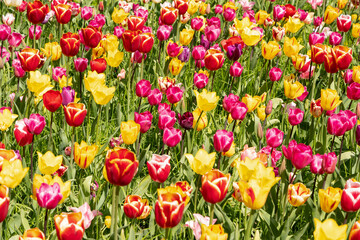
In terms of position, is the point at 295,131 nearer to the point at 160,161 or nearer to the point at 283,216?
the point at 283,216

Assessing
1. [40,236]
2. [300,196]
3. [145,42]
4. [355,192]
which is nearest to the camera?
[40,236]

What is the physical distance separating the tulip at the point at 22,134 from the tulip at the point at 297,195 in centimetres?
128

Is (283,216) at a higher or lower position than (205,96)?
lower

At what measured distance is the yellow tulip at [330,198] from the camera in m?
2.16

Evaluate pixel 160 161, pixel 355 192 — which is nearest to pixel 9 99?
pixel 160 161

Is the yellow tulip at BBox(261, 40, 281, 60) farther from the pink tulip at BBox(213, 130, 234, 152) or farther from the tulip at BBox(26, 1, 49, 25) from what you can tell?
the tulip at BBox(26, 1, 49, 25)

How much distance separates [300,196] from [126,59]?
100 inches

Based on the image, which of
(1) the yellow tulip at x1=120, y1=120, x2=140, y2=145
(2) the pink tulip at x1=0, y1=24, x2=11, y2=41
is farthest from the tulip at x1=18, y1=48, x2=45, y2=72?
(1) the yellow tulip at x1=120, y1=120, x2=140, y2=145

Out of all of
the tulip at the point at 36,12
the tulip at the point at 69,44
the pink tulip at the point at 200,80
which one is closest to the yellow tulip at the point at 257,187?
the pink tulip at the point at 200,80

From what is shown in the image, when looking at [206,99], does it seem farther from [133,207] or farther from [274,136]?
[133,207]

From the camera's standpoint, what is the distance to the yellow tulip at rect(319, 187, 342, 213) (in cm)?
216

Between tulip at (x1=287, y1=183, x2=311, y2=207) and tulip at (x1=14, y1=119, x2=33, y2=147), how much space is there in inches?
50.4

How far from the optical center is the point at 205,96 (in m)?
2.83

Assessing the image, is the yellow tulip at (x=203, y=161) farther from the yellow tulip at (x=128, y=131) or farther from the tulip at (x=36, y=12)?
the tulip at (x=36, y=12)
